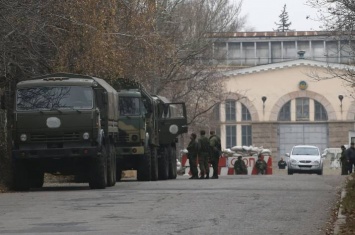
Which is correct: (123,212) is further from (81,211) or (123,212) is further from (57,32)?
(57,32)

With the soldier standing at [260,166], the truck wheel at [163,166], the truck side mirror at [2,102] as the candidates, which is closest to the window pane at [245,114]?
the soldier standing at [260,166]

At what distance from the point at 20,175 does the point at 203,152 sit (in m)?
13.4

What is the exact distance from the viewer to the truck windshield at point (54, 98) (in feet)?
97.3

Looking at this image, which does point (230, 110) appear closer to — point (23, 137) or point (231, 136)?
point (231, 136)

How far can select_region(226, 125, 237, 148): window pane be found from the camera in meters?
99.1

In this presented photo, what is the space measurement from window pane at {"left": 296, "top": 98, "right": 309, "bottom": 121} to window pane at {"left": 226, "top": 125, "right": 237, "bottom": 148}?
5.48 metres

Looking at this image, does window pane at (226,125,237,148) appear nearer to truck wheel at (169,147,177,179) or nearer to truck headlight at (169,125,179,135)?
truck wheel at (169,147,177,179)

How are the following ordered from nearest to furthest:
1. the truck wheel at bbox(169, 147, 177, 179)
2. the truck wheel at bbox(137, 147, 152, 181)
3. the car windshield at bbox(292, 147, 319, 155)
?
the truck wheel at bbox(137, 147, 152, 181) < the truck wheel at bbox(169, 147, 177, 179) < the car windshield at bbox(292, 147, 319, 155)

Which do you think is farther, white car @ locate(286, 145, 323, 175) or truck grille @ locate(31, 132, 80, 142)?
white car @ locate(286, 145, 323, 175)

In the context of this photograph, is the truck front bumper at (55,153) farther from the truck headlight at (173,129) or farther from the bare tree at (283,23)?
the bare tree at (283,23)

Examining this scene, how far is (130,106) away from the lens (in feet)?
128

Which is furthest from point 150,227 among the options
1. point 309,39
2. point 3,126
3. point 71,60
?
point 309,39

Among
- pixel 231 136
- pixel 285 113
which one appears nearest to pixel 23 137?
pixel 285 113

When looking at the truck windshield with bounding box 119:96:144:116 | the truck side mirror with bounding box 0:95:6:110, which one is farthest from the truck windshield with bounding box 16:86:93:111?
the truck windshield with bounding box 119:96:144:116
